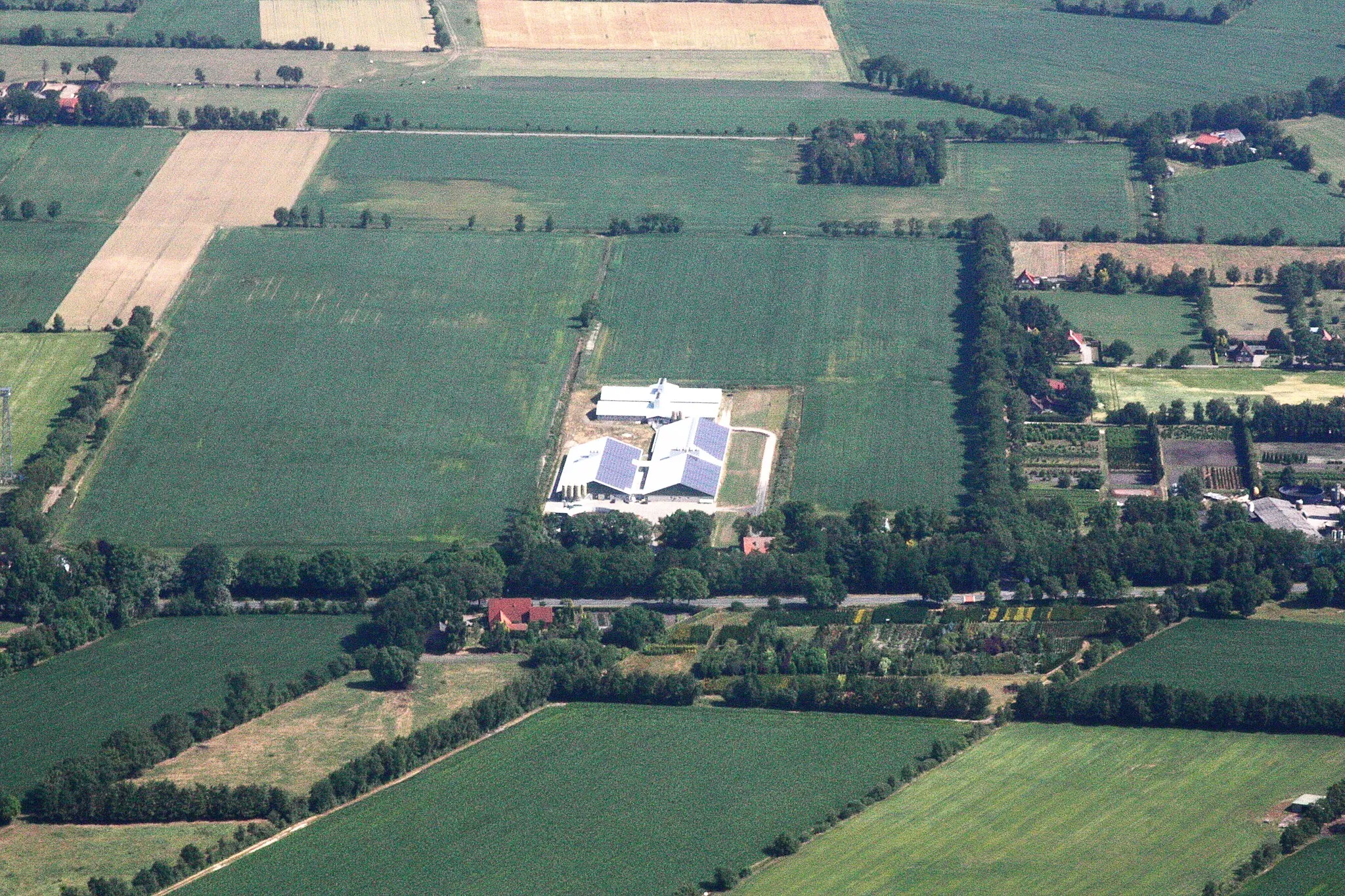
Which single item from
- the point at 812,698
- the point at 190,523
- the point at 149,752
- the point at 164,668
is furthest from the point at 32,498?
the point at 812,698

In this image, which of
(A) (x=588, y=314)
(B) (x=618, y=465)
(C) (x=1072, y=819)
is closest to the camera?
(C) (x=1072, y=819)

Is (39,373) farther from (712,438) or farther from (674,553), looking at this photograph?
(674,553)

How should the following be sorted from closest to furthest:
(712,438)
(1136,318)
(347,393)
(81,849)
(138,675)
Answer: (81,849)
(138,675)
(712,438)
(347,393)
(1136,318)

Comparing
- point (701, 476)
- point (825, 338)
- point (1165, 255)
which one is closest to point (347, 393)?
point (701, 476)

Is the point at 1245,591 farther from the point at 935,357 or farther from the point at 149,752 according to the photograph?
the point at 149,752

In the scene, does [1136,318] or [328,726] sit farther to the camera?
[1136,318]

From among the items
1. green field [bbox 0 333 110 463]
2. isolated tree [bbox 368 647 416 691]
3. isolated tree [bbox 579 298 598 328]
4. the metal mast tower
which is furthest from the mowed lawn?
green field [bbox 0 333 110 463]
